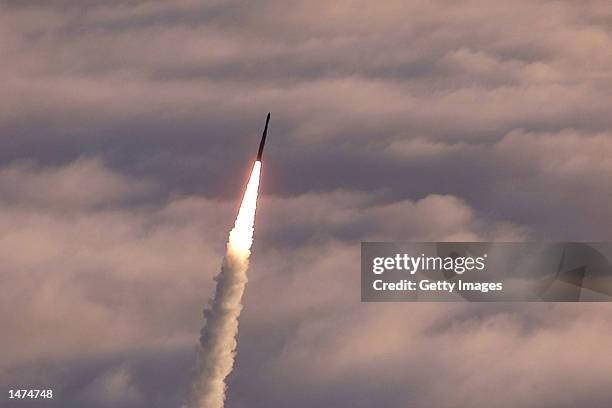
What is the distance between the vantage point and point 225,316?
181875mm

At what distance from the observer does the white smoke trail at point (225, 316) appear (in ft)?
591

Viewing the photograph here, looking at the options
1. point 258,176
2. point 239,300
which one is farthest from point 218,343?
point 258,176

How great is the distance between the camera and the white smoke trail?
180250mm

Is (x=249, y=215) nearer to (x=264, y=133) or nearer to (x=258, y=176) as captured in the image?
(x=258, y=176)

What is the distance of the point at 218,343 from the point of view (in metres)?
183

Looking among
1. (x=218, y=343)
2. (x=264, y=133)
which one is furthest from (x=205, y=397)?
(x=264, y=133)

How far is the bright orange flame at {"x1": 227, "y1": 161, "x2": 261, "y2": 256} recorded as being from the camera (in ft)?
589

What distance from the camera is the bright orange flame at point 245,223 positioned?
180m

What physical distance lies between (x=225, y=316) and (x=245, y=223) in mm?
10122

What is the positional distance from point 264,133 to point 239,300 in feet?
76.2

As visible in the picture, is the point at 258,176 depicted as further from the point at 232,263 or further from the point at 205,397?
the point at 205,397

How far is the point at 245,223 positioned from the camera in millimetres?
179875

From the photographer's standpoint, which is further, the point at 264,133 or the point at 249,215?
the point at 249,215

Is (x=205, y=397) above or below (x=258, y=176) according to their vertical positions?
below
